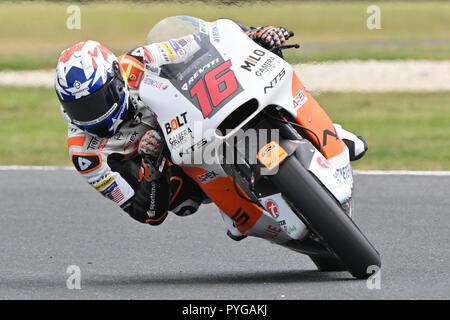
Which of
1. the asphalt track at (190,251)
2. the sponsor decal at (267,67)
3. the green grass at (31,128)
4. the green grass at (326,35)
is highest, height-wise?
the sponsor decal at (267,67)

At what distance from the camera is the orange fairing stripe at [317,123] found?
5.18 m

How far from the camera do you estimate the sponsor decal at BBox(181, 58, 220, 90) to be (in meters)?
4.98

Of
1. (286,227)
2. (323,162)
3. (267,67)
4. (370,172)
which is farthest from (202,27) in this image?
(370,172)

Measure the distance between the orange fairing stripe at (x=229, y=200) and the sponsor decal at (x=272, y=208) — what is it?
6.7 inches

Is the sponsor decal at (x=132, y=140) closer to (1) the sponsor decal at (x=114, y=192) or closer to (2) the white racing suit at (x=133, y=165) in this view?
(2) the white racing suit at (x=133, y=165)

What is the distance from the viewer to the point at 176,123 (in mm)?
4957

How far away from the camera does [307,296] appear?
16.3 feet

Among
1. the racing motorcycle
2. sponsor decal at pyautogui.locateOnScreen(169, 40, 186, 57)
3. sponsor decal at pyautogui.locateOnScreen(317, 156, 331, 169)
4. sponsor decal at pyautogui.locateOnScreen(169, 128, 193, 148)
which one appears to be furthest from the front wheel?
sponsor decal at pyautogui.locateOnScreen(169, 40, 186, 57)

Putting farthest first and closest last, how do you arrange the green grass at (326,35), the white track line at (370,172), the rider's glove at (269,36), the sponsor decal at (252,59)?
1. the green grass at (326,35)
2. the white track line at (370,172)
3. the rider's glove at (269,36)
4. the sponsor decal at (252,59)

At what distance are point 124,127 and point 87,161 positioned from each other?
31 centimetres

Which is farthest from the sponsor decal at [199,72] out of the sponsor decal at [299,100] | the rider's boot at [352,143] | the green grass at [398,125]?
A: the green grass at [398,125]

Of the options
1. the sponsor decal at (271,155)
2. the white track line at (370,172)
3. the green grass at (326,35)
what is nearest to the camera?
the sponsor decal at (271,155)

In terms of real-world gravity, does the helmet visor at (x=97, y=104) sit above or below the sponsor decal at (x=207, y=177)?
above

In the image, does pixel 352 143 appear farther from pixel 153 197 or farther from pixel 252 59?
pixel 153 197
